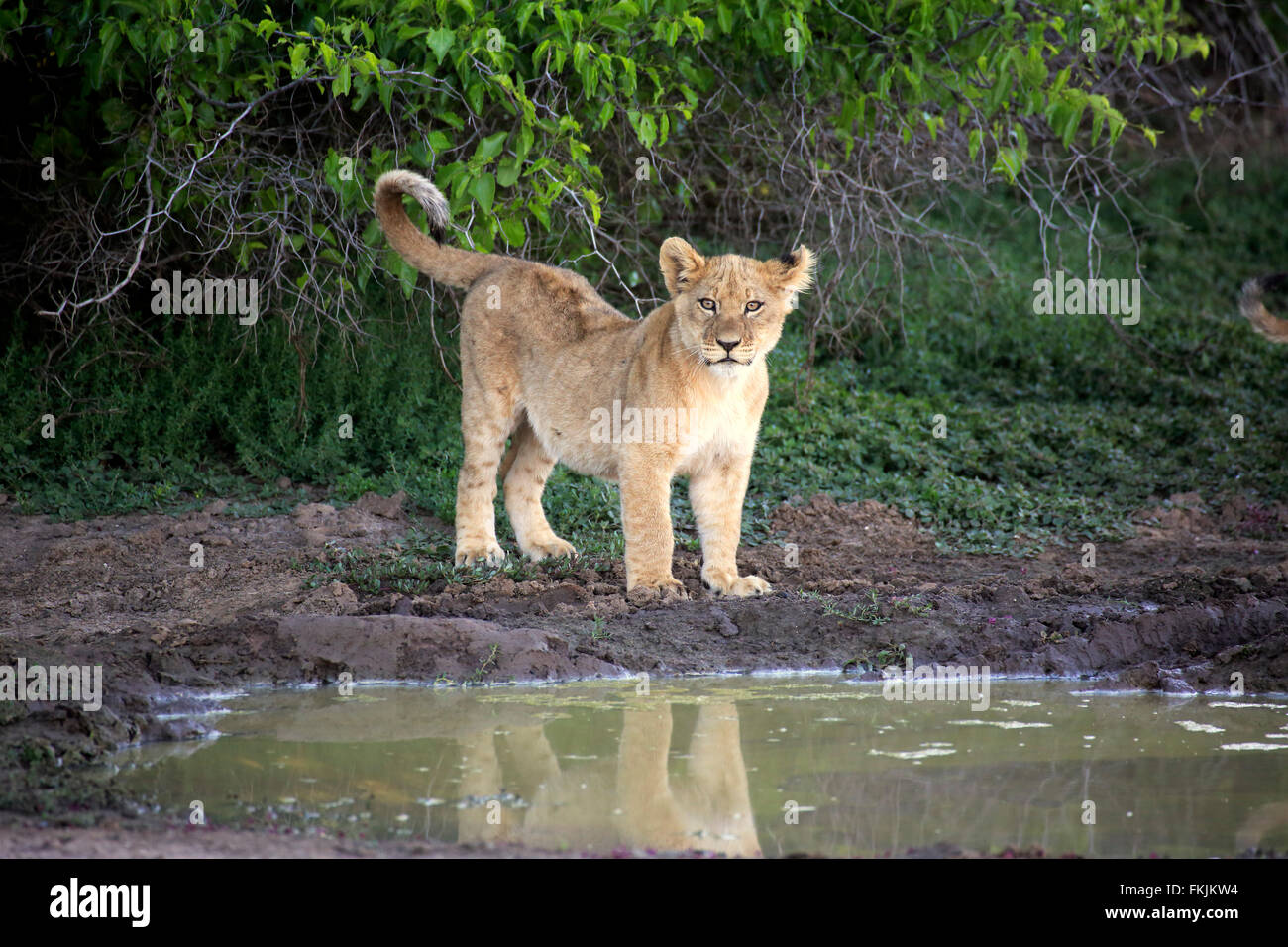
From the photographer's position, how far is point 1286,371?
11148 mm

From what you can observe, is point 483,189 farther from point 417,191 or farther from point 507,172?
point 417,191

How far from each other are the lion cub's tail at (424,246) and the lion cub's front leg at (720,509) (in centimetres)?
174

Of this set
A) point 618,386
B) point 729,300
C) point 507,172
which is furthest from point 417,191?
point 729,300

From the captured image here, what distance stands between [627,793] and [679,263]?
10.3 ft

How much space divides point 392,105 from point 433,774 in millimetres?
5413

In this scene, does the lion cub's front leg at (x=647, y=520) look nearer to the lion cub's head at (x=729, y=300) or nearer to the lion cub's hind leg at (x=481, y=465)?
the lion cub's head at (x=729, y=300)

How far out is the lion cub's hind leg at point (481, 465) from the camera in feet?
24.9

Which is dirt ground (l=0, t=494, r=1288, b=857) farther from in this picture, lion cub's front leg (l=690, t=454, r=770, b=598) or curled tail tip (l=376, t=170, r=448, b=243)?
curled tail tip (l=376, t=170, r=448, b=243)

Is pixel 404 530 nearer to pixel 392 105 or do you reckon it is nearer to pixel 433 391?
pixel 433 391

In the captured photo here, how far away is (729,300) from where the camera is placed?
6.59 meters

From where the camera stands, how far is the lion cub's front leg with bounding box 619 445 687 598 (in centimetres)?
675

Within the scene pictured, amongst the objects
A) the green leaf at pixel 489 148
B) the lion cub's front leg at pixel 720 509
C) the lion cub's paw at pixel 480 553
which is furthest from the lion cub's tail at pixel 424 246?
the lion cub's front leg at pixel 720 509

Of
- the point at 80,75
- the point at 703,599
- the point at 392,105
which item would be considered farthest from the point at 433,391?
the point at 703,599

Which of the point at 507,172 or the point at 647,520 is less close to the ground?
the point at 507,172
